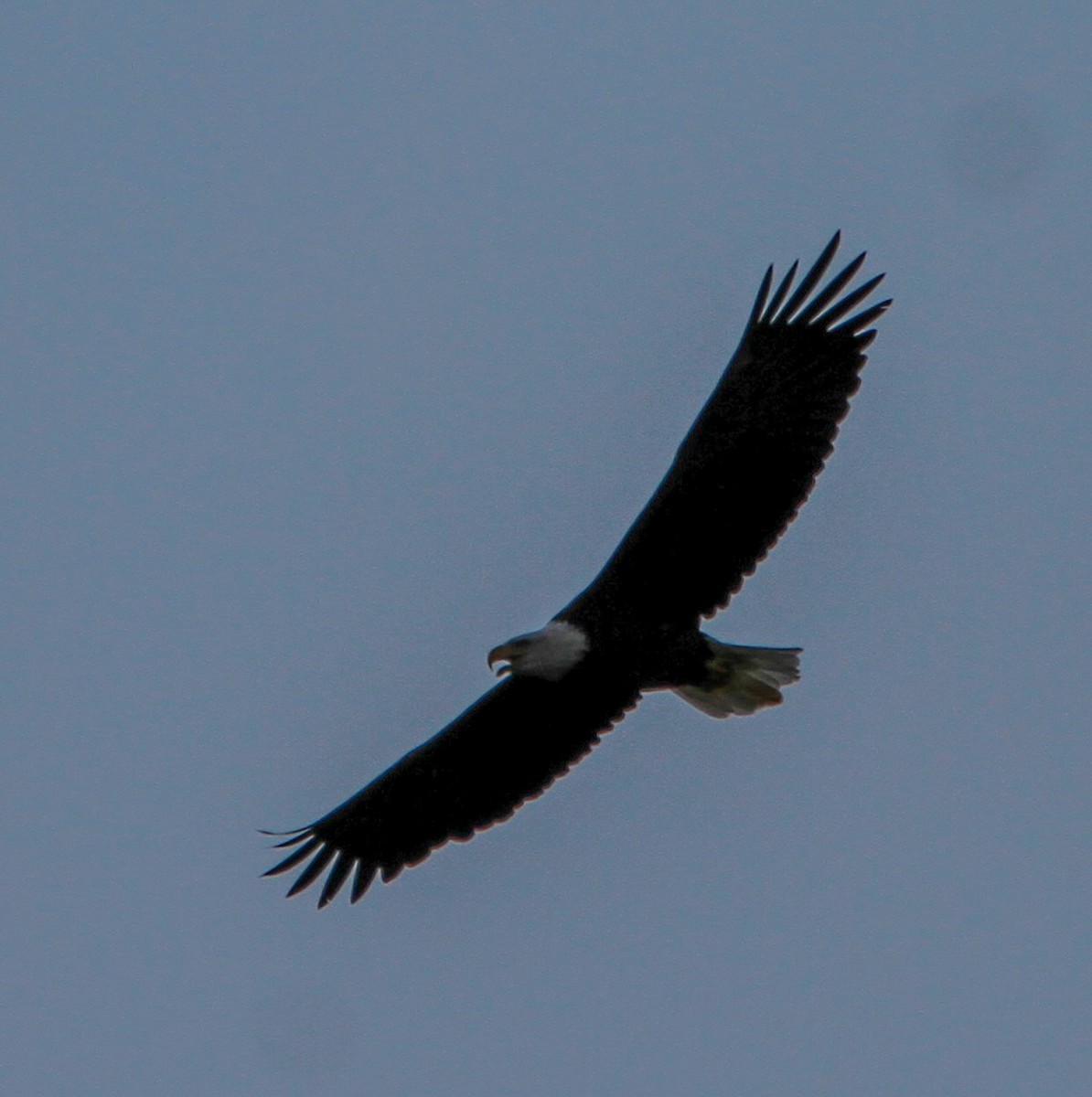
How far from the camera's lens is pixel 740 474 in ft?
34.2

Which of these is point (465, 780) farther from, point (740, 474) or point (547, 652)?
point (740, 474)

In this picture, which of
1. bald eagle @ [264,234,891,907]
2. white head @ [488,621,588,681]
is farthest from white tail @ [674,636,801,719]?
white head @ [488,621,588,681]

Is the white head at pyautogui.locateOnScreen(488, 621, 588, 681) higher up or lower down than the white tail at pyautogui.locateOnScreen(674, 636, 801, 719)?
higher up

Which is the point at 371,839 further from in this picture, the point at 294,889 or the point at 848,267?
the point at 848,267

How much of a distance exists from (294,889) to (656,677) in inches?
82.8

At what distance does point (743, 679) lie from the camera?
10914 millimetres

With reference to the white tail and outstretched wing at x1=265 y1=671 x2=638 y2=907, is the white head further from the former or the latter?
the white tail

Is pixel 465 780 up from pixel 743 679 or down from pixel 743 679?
up

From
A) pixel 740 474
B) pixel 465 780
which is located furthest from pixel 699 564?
pixel 465 780

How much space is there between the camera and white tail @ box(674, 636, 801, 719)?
10.8 metres

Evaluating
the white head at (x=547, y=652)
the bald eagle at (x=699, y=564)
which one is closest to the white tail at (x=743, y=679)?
the bald eagle at (x=699, y=564)

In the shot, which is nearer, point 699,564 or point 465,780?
point 699,564

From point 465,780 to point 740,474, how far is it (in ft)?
6.70

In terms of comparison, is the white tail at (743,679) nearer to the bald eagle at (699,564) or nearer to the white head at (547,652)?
the bald eagle at (699,564)
